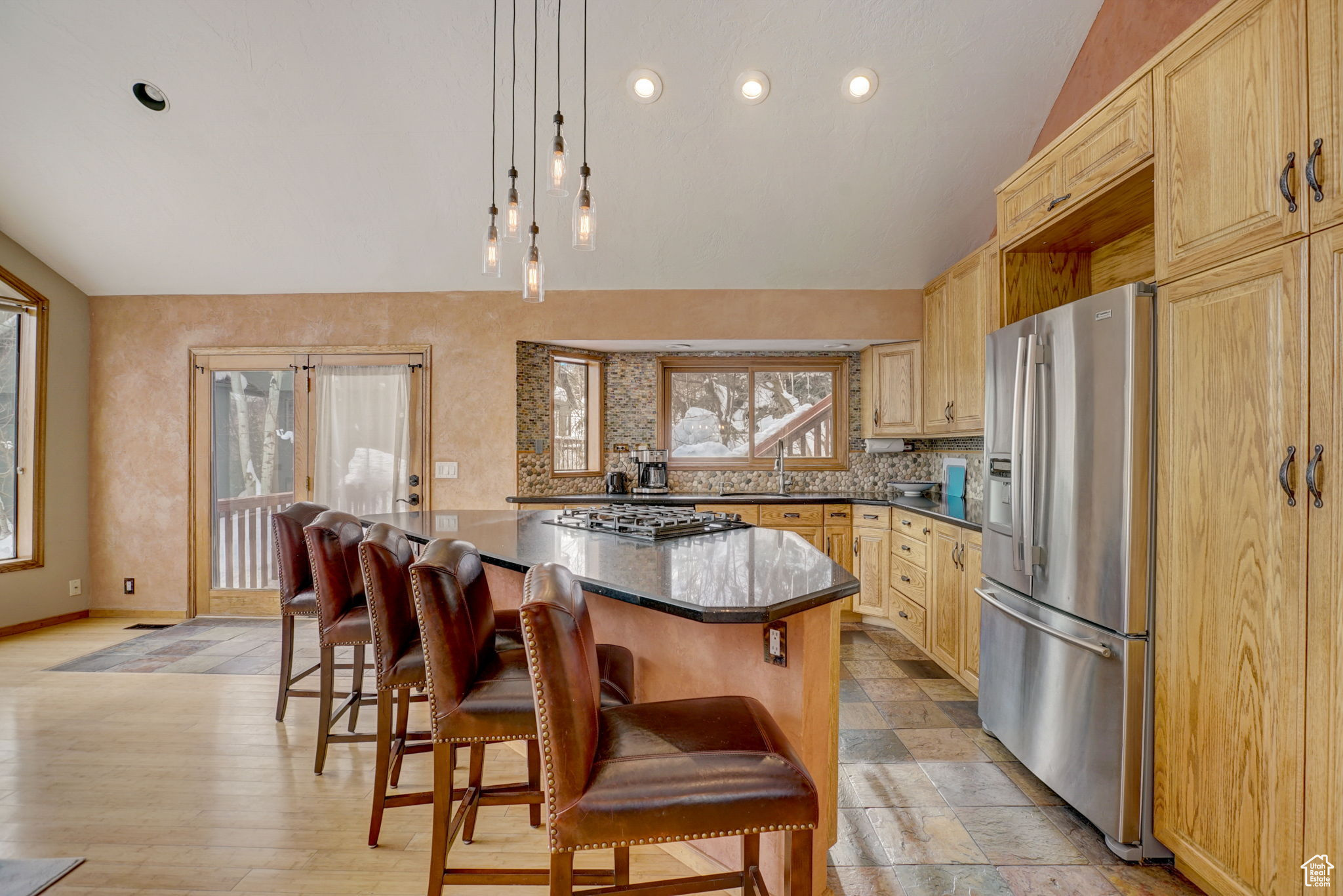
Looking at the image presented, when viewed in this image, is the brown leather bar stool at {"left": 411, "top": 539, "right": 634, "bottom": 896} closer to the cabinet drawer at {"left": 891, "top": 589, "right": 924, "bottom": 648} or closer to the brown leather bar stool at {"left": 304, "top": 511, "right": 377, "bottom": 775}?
the brown leather bar stool at {"left": 304, "top": 511, "right": 377, "bottom": 775}

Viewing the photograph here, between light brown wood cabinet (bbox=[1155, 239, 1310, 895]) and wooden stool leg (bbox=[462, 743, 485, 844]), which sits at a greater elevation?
light brown wood cabinet (bbox=[1155, 239, 1310, 895])

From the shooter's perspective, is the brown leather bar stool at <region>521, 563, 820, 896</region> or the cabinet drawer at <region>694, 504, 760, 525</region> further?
the cabinet drawer at <region>694, 504, 760, 525</region>

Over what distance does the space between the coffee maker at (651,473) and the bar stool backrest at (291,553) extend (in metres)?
2.61

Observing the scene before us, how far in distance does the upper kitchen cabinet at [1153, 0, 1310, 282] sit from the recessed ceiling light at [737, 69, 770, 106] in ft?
6.10

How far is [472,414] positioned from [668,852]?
11.0 ft

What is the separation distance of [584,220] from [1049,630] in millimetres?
2172

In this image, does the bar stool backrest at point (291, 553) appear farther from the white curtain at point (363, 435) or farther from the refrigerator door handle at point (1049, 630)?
the refrigerator door handle at point (1049, 630)

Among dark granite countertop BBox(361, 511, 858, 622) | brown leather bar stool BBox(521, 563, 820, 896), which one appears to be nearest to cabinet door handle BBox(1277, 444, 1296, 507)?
dark granite countertop BBox(361, 511, 858, 622)

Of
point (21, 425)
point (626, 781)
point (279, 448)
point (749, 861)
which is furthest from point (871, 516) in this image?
point (21, 425)

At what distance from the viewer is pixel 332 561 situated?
7.61ft

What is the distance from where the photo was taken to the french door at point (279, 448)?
4.62m

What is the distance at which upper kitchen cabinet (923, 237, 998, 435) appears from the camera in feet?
11.8

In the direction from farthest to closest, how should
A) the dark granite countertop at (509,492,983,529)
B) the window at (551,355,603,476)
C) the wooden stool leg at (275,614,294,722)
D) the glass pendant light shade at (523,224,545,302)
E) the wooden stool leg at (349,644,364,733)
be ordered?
the window at (551,355,603,476) < the dark granite countertop at (509,492,983,529) < the wooden stool leg at (275,614,294,722) < the wooden stool leg at (349,644,364,733) < the glass pendant light shade at (523,224,545,302)

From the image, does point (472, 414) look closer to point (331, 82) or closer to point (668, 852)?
point (331, 82)
